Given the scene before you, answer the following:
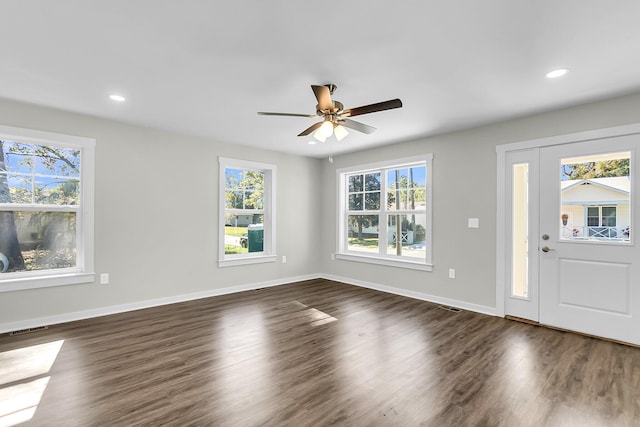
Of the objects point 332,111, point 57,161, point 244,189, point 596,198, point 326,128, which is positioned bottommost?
point 596,198

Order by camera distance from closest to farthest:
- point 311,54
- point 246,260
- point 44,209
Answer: point 311,54, point 44,209, point 246,260

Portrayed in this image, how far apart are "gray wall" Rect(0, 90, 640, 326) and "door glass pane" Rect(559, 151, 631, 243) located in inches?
15.6

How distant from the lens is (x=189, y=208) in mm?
4727

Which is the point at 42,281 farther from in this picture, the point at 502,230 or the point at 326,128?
the point at 502,230

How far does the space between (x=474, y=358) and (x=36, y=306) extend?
4650 millimetres

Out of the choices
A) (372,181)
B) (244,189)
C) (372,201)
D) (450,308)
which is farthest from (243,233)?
(450,308)

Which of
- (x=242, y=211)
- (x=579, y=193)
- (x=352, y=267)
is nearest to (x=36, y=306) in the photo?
(x=242, y=211)

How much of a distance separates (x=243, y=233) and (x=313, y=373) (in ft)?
11.2

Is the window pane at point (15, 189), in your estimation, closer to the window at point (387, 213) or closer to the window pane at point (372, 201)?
the window at point (387, 213)

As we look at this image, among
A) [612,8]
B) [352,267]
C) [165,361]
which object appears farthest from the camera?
[352,267]

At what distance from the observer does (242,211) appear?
5.45 meters

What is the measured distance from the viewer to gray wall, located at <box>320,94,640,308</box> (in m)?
3.72

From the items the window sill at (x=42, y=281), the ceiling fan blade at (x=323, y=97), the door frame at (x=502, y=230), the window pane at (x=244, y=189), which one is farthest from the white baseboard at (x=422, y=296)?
the window sill at (x=42, y=281)

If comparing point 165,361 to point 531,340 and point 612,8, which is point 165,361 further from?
point 612,8
